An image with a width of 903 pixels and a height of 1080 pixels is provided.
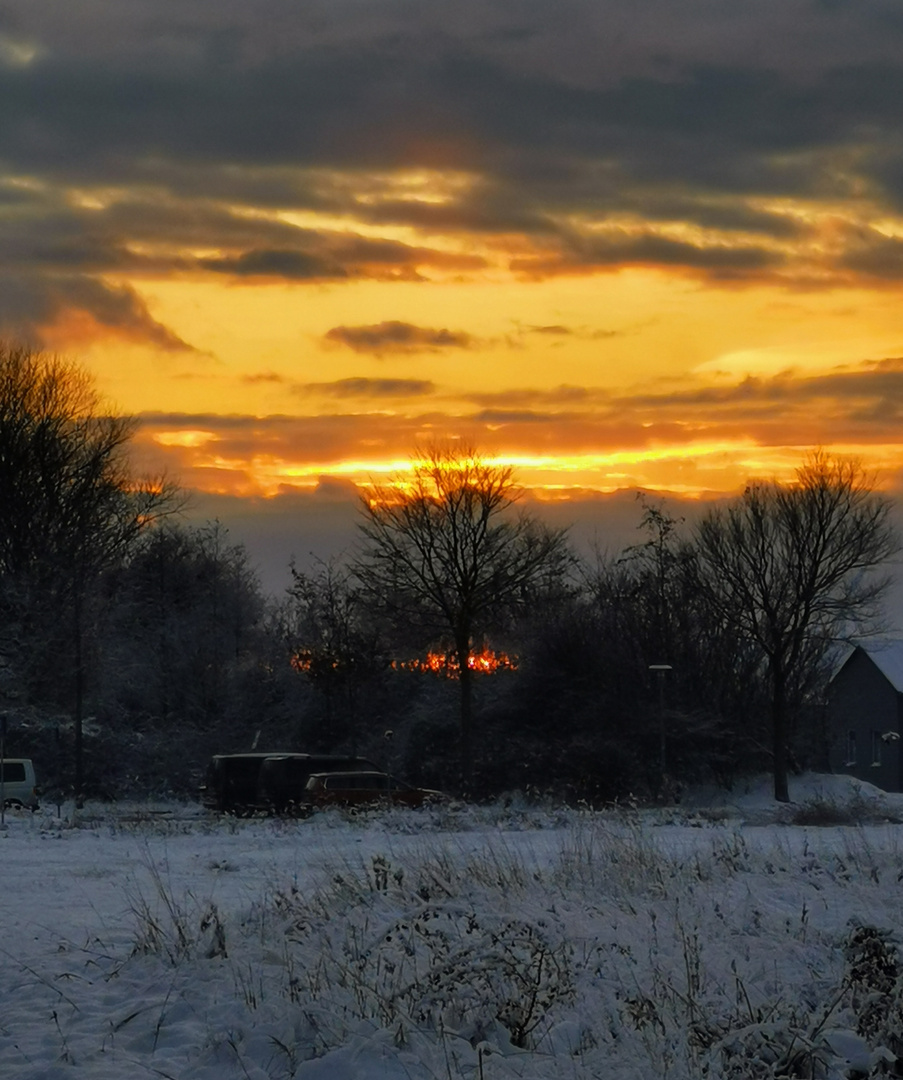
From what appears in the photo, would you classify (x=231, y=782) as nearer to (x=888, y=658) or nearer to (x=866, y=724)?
(x=866, y=724)

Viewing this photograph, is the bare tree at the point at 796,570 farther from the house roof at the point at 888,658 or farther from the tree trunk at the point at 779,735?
the house roof at the point at 888,658

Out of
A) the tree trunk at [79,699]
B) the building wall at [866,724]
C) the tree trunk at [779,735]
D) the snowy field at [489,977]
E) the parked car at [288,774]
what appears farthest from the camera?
the building wall at [866,724]

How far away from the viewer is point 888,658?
7006cm

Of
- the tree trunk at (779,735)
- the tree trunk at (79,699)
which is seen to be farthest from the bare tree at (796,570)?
the tree trunk at (79,699)

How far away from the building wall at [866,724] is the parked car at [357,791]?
36864 millimetres

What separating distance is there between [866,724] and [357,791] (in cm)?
4193

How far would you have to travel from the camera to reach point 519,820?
31.2 meters

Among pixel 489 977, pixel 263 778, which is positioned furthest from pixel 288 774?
pixel 489 977

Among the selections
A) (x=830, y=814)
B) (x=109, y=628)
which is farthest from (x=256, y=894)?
(x=109, y=628)

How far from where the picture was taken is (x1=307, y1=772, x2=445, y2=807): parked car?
3378 centimetres

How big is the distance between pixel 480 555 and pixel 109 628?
16956mm

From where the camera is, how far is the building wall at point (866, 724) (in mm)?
67375

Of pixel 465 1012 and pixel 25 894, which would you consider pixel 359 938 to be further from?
pixel 25 894

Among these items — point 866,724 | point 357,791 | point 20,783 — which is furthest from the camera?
point 866,724
